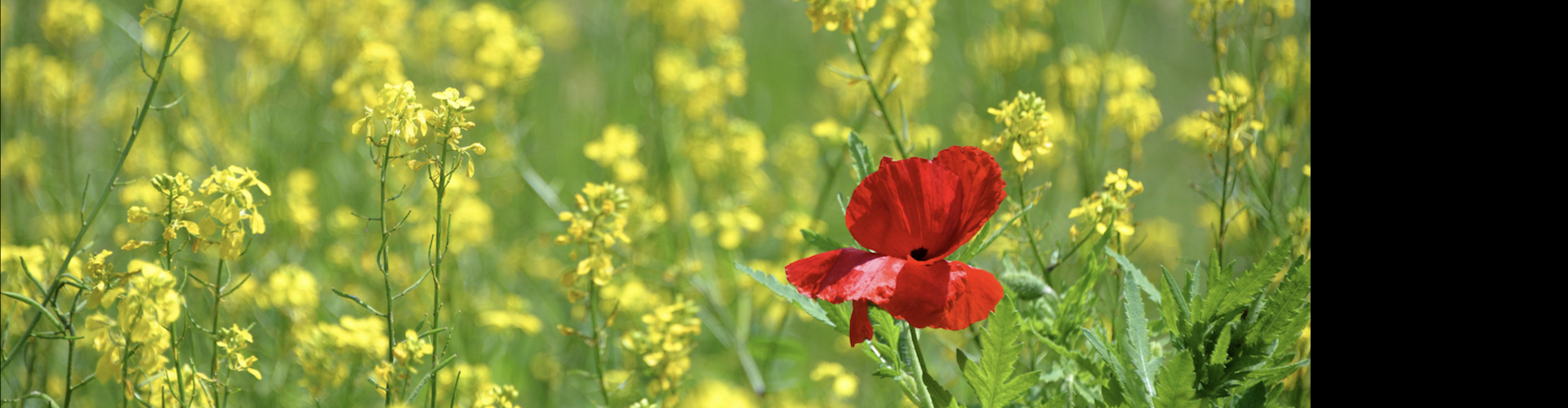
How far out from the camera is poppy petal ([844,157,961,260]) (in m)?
0.84

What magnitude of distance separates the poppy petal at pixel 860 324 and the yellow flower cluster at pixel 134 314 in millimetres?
696

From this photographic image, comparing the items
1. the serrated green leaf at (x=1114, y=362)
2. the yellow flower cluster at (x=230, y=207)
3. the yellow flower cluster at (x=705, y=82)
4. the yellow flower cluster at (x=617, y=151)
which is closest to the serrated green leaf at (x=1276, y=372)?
the serrated green leaf at (x=1114, y=362)

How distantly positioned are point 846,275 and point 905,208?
0.09 meters

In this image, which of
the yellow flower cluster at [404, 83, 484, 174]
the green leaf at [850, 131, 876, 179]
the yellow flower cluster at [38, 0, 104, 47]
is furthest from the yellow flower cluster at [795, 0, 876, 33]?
the yellow flower cluster at [38, 0, 104, 47]

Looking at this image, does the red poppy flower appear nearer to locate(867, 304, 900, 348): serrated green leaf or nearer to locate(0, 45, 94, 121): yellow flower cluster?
locate(867, 304, 900, 348): serrated green leaf

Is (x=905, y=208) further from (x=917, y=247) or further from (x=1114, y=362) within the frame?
(x=1114, y=362)

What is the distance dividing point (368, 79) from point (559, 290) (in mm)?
823

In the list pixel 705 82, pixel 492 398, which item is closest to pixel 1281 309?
pixel 492 398

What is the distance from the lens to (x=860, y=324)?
804 millimetres

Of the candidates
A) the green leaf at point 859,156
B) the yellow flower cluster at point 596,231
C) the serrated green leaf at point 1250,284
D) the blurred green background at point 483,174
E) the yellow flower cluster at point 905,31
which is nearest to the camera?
the serrated green leaf at point 1250,284

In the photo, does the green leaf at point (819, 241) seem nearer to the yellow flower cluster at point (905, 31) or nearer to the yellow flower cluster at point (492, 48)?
the yellow flower cluster at point (905, 31)

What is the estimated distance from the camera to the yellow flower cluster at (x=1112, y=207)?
1.21 metres
